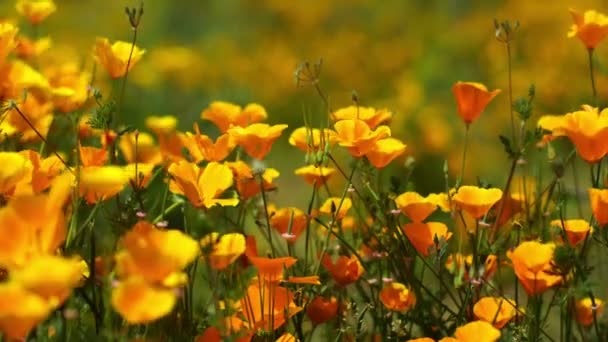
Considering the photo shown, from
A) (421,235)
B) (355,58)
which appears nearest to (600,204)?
(421,235)

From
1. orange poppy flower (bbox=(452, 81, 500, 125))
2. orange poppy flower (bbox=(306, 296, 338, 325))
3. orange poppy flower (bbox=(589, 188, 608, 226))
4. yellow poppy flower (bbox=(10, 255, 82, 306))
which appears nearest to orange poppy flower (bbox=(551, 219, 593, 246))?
orange poppy flower (bbox=(589, 188, 608, 226))

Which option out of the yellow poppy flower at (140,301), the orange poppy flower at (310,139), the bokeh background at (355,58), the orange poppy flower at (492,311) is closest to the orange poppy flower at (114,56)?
the orange poppy flower at (310,139)

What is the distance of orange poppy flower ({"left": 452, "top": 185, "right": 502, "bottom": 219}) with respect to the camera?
132 cm

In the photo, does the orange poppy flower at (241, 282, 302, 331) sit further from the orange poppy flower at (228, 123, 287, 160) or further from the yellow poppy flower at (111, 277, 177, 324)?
the yellow poppy flower at (111, 277, 177, 324)

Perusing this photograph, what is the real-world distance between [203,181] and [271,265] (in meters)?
0.15

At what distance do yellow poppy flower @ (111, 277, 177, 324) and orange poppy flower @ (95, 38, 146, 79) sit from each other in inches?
27.7

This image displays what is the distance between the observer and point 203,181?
1326 millimetres

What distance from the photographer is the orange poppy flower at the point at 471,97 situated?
1.50 m

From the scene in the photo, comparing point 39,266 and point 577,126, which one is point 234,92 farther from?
point 39,266

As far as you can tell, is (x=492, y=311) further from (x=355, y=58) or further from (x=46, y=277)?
(x=355, y=58)

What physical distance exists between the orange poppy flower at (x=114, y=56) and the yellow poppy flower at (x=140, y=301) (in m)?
0.70

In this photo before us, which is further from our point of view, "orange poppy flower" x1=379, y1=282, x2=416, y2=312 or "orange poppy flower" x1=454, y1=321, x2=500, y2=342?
"orange poppy flower" x1=379, y1=282, x2=416, y2=312

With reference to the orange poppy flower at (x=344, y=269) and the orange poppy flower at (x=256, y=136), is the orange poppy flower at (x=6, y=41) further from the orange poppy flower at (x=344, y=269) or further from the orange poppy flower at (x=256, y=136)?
the orange poppy flower at (x=344, y=269)

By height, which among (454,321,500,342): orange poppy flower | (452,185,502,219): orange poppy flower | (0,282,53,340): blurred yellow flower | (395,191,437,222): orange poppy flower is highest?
(0,282,53,340): blurred yellow flower
